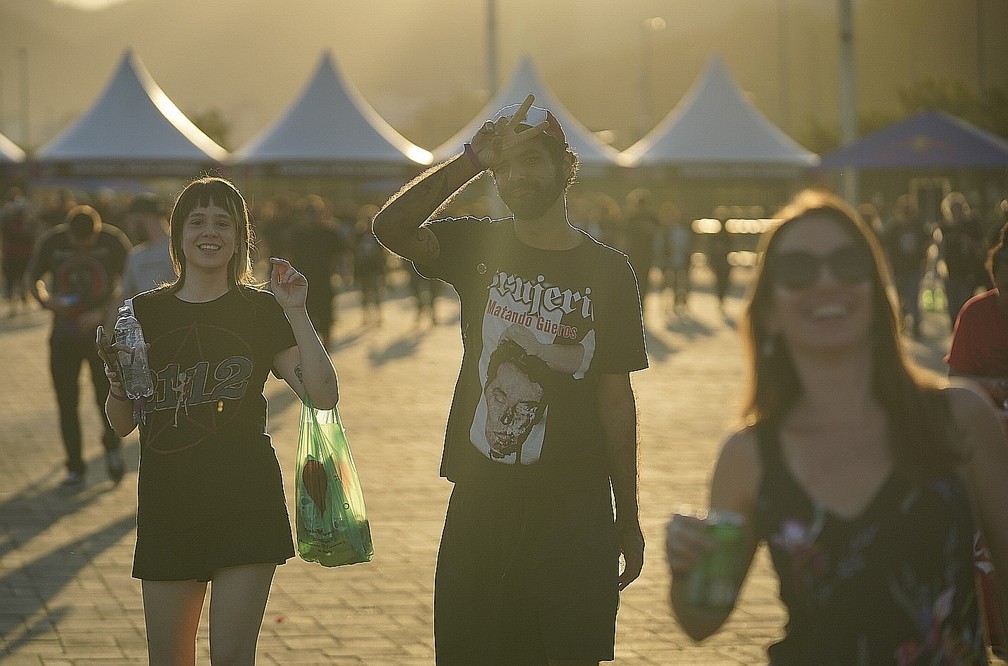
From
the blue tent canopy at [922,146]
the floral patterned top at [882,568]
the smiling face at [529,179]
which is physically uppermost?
the blue tent canopy at [922,146]

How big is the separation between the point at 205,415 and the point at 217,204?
2.03 ft

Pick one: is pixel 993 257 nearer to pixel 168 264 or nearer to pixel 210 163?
pixel 168 264

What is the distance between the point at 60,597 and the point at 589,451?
3604 mm

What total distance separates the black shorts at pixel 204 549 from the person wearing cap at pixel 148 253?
4868 mm

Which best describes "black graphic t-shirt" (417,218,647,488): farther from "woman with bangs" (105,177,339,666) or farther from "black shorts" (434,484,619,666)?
"woman with bangs" (105,177,339,666)

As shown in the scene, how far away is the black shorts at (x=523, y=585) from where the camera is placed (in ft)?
12.5

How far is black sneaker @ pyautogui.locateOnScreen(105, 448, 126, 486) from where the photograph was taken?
9.75 meters

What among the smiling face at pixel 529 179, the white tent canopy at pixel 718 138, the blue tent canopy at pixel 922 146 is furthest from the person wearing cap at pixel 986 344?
the white tent canopy at pixel 718 138

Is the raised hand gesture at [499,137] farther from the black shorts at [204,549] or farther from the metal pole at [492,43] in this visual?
the metal pole at [492,43]

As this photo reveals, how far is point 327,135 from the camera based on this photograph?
104 feet

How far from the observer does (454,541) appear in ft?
12.8

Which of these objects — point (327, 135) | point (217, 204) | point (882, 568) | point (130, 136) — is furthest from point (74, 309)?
point (130, 136)

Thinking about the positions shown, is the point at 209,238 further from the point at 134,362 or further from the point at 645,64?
the point at 645,64

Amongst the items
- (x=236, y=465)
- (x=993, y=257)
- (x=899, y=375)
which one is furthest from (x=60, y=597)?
(x=899, y=375)
